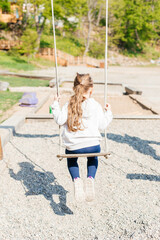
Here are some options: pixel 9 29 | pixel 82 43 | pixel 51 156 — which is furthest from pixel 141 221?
pixel 82 43

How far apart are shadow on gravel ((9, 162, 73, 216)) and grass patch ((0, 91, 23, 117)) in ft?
11.6

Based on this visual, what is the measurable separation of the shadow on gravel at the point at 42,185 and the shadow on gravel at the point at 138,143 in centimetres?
188

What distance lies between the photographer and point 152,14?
120ft

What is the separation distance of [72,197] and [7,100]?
6.19 m

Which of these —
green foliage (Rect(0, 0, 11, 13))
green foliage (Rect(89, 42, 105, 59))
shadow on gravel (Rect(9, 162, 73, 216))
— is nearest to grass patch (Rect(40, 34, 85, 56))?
green foliage (Rect(89, 42, 105, 59))

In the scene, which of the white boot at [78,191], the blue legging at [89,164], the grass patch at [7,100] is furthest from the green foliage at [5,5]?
the white boot at [78,191]

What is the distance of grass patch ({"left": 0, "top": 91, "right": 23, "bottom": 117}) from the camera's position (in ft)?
25.2

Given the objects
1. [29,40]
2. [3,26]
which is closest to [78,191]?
[29,40]

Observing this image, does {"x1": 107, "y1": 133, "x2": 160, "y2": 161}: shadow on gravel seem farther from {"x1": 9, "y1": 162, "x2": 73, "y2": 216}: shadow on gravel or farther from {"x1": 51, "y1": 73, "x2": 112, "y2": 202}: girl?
{"x1": 51, "y1": 73, "x2": 112, "y2": 202}: girl

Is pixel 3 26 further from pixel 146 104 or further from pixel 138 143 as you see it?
pixel 138 143

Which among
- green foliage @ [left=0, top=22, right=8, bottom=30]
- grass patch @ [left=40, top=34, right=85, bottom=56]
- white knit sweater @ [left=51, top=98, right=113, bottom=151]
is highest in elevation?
green foliage @ [left=0, top=22, right=8, bottom=30]

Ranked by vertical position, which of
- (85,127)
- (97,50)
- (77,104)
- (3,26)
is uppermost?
(3,26)

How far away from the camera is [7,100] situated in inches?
344

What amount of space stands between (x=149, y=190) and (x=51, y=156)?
1779mm
